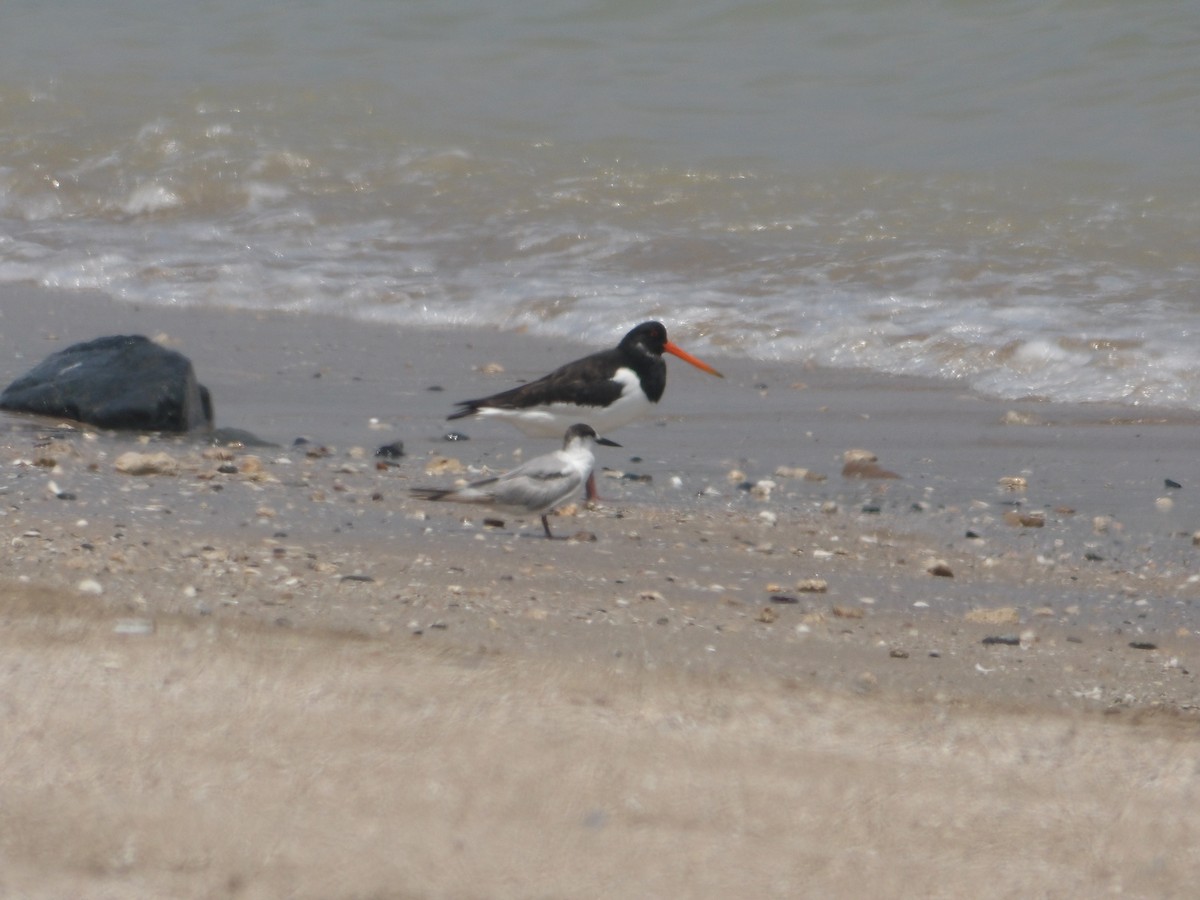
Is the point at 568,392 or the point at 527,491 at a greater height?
the point at 568,392

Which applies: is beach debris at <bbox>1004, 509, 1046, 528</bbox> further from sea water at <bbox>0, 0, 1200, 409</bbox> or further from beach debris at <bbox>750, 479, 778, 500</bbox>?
sea water at <bbox>0, 0, 1200, 409</bbox>

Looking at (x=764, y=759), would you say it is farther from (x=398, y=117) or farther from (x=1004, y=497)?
(x=398, y=117)

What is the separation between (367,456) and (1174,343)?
11.4 feet

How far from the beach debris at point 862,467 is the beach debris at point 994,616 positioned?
1478mm

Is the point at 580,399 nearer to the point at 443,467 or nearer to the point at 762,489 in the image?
the point at 443,467

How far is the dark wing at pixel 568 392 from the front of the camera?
523 centimetres

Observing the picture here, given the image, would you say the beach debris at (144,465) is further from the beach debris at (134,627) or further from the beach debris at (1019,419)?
the beach debris at (1019,419)

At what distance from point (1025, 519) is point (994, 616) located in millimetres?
1099

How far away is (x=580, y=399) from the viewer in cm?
522

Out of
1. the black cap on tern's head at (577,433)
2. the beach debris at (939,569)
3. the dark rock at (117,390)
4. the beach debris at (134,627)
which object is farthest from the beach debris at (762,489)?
the beach debris at (134,627)

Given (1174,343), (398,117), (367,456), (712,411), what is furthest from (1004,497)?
(398,117)

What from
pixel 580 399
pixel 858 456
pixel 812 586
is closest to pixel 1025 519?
pixel 858 456

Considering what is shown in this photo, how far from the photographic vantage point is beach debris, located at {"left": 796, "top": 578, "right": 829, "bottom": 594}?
3625mm

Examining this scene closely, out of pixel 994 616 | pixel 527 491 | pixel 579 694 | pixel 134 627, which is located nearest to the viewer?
pixel 579 694
